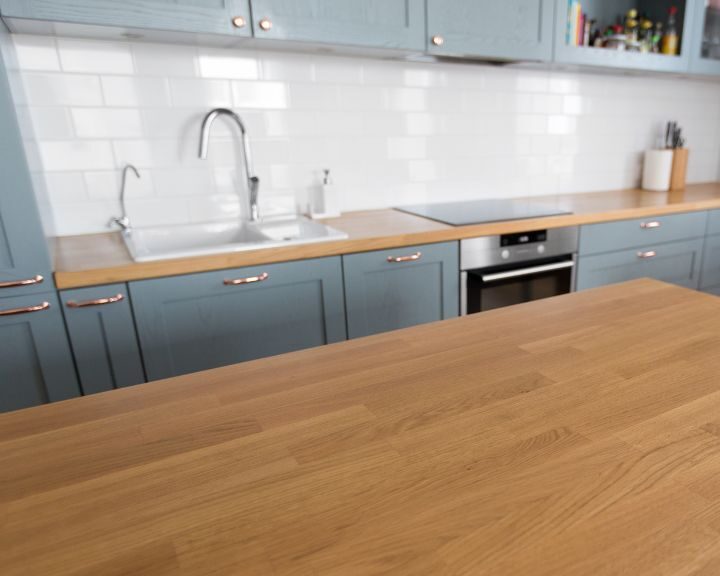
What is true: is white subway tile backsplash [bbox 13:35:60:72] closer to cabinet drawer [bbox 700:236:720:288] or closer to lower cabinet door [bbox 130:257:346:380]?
lower cabinet door [bbox 130:257:346:380]

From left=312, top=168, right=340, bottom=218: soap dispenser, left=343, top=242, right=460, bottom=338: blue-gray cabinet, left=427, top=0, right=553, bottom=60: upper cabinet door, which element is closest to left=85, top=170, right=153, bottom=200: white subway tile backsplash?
left=312, top=168, right=340, bottom=218: soap dispenser

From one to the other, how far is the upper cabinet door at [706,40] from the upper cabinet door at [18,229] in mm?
3183

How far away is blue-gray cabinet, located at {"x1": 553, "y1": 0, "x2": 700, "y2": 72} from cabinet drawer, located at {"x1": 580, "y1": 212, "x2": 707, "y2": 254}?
0.79 meters

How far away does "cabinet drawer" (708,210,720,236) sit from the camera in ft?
8.87

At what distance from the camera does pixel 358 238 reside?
73.2 inches

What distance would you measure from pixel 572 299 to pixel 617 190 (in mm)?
2352

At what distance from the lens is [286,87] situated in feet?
7.25

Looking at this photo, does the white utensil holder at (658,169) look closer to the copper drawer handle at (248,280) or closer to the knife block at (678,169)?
the knife block at (678,169)

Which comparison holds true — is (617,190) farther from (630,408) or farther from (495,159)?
(630,408)

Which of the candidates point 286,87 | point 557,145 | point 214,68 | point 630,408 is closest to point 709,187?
point 557,145

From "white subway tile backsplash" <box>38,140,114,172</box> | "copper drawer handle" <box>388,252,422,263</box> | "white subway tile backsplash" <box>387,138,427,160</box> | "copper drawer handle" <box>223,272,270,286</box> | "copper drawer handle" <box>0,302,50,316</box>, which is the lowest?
"copper drawer handle" <box>388,252,422,263</box>

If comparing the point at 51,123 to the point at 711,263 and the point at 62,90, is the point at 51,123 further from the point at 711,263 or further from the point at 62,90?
the point at 711,263

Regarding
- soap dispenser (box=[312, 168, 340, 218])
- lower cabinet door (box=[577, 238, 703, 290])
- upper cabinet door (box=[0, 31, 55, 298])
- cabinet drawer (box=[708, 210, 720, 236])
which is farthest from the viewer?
cabinet drawer (box=[708, 210, 720, 236])

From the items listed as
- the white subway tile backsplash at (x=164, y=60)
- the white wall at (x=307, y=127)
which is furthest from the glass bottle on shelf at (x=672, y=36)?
the white subway tile backsplash at (x=164, y=60)
